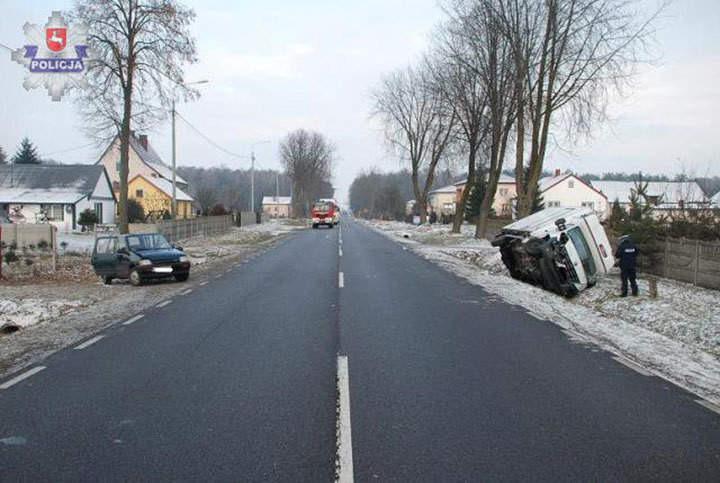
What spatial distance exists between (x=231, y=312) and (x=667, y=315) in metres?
8.20

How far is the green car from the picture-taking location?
16953mm

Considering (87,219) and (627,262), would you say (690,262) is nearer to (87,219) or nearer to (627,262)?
(627,262)

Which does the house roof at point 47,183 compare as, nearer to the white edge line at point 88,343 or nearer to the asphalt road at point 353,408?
the white edge line at point 88,343

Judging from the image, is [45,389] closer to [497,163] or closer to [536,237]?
[536,237]

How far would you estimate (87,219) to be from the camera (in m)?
46.8

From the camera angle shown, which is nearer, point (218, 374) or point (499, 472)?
point (499, 472)

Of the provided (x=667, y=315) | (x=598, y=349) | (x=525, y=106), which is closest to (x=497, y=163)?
(x=525, y=106)

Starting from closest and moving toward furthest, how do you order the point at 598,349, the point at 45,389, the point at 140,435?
the point at 140,435 → the point at 45,389 → the point at 598,349

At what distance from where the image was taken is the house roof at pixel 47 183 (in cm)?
4866

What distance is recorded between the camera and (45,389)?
648cm

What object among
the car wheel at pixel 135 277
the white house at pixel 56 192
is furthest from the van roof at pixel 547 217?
the white house at pixel 56 192

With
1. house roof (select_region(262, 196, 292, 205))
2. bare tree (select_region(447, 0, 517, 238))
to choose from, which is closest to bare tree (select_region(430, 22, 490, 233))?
bare tree (select_region(447, 0, 517, 238))

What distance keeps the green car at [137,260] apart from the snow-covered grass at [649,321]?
27.8 ft

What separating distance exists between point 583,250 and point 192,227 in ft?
99.7
